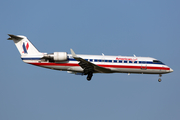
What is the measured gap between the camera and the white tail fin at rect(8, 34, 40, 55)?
44094 mm

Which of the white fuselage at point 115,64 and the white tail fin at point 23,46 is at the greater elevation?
the white tail fin at point 23,46

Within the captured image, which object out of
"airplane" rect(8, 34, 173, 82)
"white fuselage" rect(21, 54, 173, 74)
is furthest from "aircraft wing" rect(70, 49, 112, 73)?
"white fuselage" rect(21, 54, 173, 74)

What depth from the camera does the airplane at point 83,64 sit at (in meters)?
43.3

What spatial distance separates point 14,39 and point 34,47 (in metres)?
2.66

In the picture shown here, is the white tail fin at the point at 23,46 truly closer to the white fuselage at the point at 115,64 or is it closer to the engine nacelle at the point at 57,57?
the white fuselage at the point at 115,64

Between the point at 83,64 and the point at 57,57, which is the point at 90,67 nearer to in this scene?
the point at 83,64

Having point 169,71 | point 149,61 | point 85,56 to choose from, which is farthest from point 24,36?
point 169,71

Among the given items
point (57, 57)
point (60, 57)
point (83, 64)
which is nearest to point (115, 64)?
point (83, 64)

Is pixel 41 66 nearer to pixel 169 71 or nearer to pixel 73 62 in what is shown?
pixel 73 62

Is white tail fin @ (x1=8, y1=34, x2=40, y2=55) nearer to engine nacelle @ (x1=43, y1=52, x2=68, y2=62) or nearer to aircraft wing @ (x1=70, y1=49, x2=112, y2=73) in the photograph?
engine nacelle @ (x1=43, y1=52, x2=68, y2=62)

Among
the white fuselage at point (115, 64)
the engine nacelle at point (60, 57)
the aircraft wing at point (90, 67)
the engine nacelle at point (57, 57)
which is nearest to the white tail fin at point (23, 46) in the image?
the white fuselage at point (115, 64)

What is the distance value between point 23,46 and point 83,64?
815cm

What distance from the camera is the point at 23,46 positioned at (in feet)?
145

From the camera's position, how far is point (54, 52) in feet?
143
